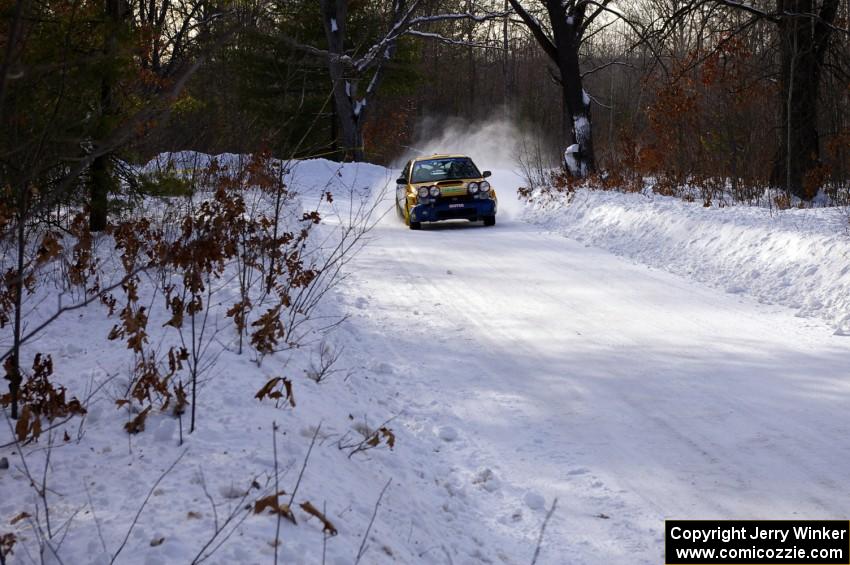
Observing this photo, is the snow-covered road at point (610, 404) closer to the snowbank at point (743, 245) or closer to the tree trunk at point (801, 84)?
the snowbank at point (743, 245)

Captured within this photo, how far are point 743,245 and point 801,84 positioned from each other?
6679mm

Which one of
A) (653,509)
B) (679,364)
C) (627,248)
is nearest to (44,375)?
(653,509)

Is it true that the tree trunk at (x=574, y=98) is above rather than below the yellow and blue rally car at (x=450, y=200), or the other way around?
above

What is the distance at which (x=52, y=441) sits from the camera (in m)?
4.10

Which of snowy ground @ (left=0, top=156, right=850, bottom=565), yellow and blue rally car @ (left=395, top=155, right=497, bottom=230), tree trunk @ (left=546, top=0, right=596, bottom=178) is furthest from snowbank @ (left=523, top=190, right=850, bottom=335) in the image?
tree trunk @ (left=546, top=0, right=596, bottom=178)

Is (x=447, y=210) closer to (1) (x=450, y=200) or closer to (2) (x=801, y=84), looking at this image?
(1) (x=450, y=200)

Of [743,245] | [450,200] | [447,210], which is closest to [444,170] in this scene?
[450,200]

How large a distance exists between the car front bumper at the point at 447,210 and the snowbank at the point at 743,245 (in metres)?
2.25

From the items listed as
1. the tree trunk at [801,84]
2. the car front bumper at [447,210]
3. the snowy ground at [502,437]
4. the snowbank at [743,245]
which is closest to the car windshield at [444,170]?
the car front bumper at [447,210]

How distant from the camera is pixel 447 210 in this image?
17.4 meters

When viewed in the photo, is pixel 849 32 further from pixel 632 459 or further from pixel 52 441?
pixel 52 441

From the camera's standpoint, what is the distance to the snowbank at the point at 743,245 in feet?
28.4

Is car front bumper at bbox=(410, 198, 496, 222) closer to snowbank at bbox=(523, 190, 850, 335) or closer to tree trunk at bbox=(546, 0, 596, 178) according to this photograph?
snowbank at bbox=(523, 190, 850, 335)

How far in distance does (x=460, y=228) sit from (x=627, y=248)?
17.5 feet
